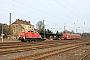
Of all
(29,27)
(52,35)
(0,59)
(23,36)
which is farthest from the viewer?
(29,27)

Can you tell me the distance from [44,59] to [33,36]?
108 ft

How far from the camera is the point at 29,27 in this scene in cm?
11288

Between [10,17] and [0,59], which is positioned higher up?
[10,17]

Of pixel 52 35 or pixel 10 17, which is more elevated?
pixel 10 17

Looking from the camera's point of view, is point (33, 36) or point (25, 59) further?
point (33, 36)

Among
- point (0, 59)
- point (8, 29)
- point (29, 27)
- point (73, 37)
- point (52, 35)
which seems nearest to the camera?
point (0, 59)

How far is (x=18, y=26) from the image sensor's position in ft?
339

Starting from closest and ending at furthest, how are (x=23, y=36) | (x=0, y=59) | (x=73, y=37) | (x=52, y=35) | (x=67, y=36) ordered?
(x=0, y=59)
(x=23, y=36)
(x=67, y=36)
(x=73, y=37)
(x=52, y=35)

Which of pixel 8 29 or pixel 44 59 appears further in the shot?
pixel 8 29

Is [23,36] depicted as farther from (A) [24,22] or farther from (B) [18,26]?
(A) [24,22]

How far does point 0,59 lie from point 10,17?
58973 mm

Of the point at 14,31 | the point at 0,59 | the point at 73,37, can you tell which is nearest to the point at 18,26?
the point at 14,31

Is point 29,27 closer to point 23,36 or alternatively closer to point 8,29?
point 8,29

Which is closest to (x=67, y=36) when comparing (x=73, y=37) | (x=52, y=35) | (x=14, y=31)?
(x=73, y=37)
